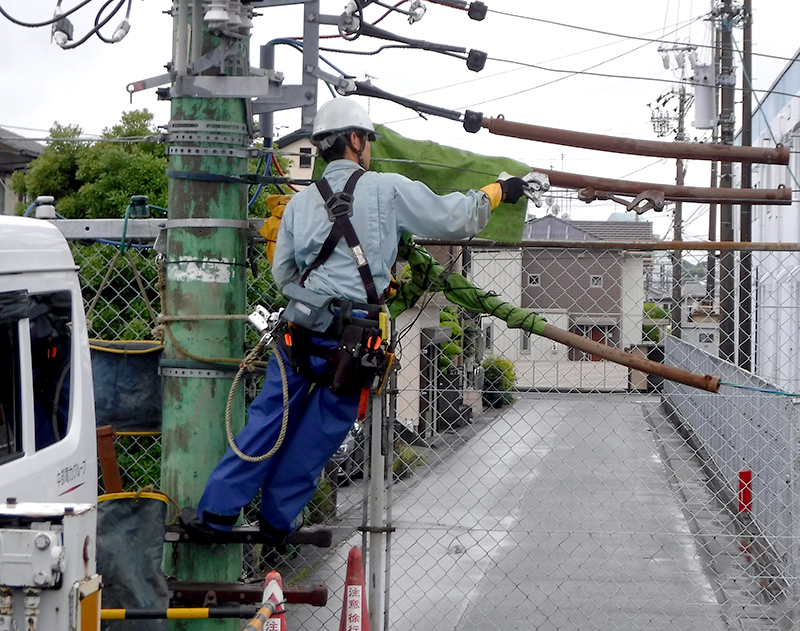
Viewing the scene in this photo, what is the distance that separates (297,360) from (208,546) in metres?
0.97

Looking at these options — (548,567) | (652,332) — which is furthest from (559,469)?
(652,332)

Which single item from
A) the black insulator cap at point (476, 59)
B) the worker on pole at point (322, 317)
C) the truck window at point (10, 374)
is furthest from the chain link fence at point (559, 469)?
the truck window at point (10, 374)

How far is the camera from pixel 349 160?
3.80m

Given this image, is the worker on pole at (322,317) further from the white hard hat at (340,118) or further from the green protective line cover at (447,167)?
the green protective line cover at (447,167)

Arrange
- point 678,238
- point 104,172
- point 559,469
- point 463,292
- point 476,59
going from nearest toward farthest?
point 463,292 → point 476,59 → point 104,172 → point 559,469 → point 678,238

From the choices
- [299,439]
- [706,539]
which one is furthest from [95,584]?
[706,539]

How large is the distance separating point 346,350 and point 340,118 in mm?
1001

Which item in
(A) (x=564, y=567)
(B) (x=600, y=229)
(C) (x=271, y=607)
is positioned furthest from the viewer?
(B) (x=600, y=229)

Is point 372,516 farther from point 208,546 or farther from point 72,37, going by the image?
point 72,37

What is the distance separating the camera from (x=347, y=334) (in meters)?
3.51

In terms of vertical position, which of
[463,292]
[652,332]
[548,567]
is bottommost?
[548,567]

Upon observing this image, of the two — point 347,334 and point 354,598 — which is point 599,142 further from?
point 354,598

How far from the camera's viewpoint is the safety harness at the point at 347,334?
11.5ft

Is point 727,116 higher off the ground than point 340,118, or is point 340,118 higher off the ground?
point 727,116
